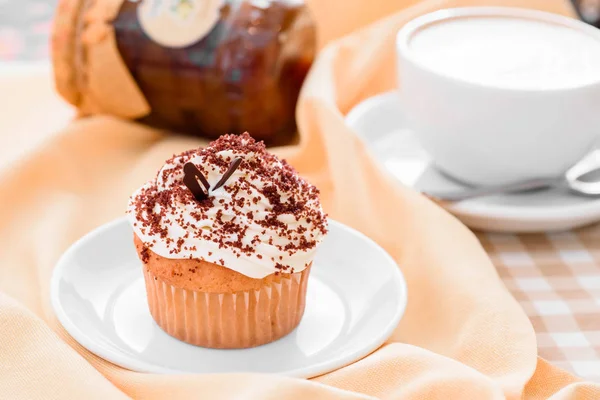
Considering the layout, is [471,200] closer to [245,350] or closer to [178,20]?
[245,350]

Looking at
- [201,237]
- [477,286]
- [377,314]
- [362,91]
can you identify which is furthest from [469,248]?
[362,91]

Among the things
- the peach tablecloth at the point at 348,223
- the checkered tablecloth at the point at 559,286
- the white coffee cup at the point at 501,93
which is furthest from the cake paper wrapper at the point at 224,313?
the white coffee cup at the point at 501,93

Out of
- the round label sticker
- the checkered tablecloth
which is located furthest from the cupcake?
the round label sticker

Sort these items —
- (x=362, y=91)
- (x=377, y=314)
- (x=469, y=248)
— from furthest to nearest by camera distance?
(x=362, y=91) → (x=469, y=248) → (x=377, y=314)

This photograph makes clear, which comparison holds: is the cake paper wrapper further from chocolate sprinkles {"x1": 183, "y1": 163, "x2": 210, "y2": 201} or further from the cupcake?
chocolate sprinkles {"x1": 183, "y1": 163, "x2": 210, "y2": 201}

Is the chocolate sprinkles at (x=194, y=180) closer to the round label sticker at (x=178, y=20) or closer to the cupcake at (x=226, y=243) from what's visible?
the cupcake at (x=226, y=243)

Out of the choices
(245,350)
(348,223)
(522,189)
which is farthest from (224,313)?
(522,189)

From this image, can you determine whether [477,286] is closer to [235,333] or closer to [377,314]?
[377,314]
